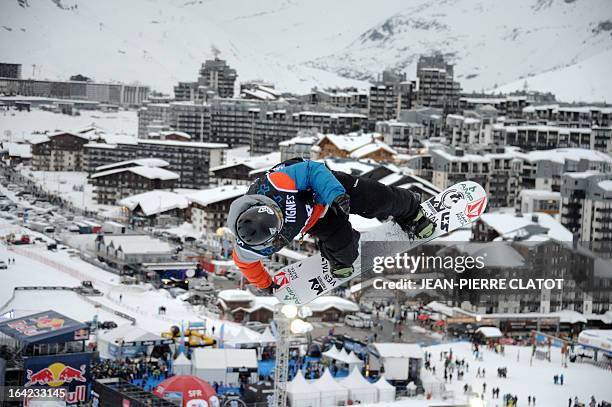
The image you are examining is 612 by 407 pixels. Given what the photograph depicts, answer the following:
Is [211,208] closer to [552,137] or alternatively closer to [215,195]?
[215,195]

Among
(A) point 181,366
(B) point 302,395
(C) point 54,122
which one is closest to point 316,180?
(B) point 302,395

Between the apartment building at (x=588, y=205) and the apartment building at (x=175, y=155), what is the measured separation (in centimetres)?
975

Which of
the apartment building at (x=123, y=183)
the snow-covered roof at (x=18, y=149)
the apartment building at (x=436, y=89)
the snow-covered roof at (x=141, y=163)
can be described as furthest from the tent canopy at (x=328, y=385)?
the apartment building at (x=436, y=89)

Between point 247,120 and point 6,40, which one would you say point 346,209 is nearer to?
point 247,120

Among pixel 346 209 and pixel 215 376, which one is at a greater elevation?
pixel 346 209

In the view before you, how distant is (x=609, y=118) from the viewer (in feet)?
100

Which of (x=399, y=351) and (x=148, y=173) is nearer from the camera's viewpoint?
(x=399, y=351)

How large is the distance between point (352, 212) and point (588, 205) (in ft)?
55.5

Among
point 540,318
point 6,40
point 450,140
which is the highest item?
point 6,40

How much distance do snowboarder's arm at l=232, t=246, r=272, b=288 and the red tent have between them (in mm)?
5212

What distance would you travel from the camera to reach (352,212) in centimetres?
247

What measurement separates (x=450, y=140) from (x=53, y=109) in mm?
17439

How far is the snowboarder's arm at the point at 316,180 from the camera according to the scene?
2.23 meters

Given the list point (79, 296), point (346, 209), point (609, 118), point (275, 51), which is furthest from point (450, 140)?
point (275, 51)
